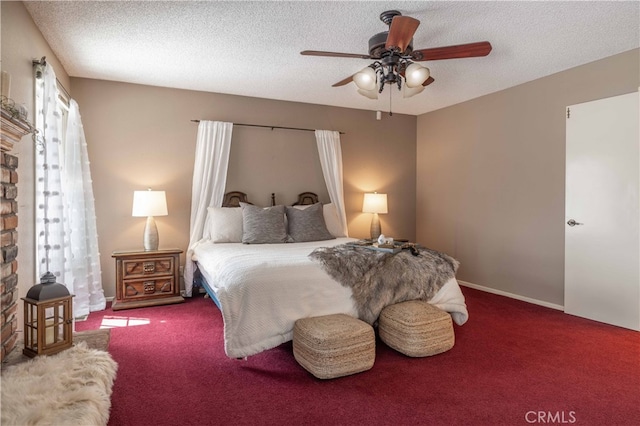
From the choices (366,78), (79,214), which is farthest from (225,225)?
(366,78)

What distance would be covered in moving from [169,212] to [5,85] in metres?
2.82

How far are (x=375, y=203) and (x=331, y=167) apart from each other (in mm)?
795

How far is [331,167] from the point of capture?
17.3 feet

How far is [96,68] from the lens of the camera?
12.8 ft

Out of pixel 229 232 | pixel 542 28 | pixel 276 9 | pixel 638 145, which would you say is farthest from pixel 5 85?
pixel 638 145

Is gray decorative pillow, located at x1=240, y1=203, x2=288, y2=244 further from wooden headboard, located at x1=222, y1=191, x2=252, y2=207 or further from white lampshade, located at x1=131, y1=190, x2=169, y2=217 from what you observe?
white lampshade, located at x1=131, y1=190, x2=169, y2=217

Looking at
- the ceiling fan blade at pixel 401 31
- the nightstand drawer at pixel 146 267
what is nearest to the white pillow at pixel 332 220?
the nightstand drawer at pixel 146 267

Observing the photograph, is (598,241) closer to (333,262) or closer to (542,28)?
(542,28)

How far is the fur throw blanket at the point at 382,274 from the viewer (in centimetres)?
288

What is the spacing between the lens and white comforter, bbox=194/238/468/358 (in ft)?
8.31

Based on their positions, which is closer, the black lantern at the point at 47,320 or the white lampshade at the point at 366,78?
the black lantern at the point at 47,320

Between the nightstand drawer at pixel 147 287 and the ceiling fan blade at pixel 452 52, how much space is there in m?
3.37

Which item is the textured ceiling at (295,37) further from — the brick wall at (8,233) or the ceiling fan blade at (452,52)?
the brick wall at (8,233)

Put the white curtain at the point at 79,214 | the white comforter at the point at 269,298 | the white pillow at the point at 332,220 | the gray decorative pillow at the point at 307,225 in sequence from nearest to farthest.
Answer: the white comforter at the point at 269,298, the white curtain at the point at 79,214, the gray decorative pillow at the point at 307,225, the white pillow at the point at 332,220
